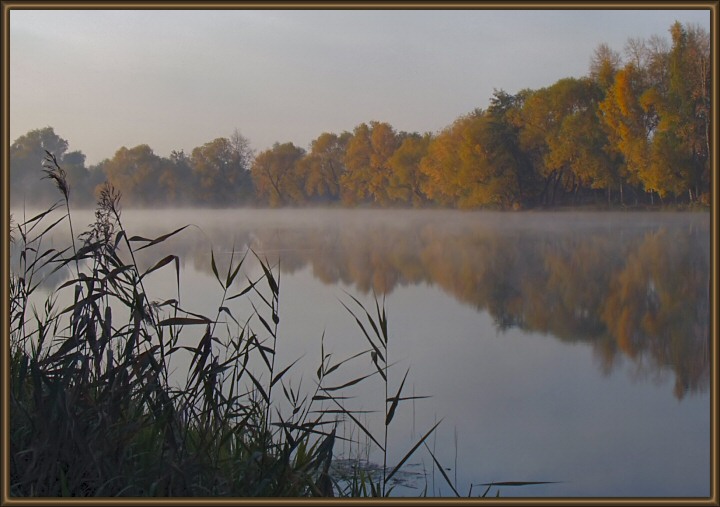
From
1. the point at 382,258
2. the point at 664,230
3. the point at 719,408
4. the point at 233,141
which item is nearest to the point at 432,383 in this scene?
the point at 719,408

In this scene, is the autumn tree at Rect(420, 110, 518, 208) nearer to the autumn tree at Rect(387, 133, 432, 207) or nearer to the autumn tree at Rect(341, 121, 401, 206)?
the autumn tree at Rect(387, 133, 432, 207)

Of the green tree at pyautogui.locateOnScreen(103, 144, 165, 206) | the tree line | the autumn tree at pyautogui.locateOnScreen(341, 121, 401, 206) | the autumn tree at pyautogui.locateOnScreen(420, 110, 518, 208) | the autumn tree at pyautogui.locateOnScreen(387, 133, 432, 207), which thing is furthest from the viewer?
the autumn tree at pyautogui.locateOnScreen(387, 133, 432, 207)

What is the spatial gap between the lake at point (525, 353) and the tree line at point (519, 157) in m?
12.0

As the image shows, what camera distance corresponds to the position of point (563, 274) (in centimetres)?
1236

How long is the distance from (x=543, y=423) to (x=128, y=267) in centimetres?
296

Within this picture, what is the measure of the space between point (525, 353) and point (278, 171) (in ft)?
72.7

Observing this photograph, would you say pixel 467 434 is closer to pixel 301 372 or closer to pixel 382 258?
pixel 301 372

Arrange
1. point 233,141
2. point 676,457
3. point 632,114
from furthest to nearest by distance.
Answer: point 632,114 → point 233,141 → point 676,457

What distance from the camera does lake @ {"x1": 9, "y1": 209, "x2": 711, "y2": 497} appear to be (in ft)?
14.1

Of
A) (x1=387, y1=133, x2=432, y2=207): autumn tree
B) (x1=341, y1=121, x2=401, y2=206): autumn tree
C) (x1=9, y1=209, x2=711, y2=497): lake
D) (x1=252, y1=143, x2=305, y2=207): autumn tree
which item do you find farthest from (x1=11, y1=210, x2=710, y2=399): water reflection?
(x1=387, y1=133, x2=432, y2=207): autumn tree

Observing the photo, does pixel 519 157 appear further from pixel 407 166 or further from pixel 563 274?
pixel 563 274

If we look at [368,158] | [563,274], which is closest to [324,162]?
[368,158]

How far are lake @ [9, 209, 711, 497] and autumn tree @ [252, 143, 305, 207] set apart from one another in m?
12.3

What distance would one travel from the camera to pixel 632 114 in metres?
28.3
